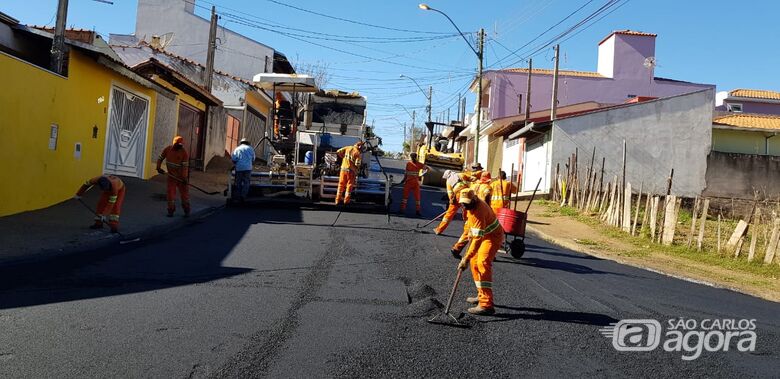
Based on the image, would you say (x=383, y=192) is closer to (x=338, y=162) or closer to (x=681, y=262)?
(x=338, y=162)

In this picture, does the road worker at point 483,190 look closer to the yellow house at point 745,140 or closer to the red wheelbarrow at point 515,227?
the red wheelbarrow at point 515,227

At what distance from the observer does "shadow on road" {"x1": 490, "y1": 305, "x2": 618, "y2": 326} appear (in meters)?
6.32

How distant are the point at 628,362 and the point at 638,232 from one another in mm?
10357

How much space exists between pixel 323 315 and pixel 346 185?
8.07 meters

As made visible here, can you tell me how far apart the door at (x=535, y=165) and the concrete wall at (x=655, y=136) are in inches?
74.2

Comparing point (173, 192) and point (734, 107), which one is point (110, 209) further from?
point (734, 107)

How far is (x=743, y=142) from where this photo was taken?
25734 mm

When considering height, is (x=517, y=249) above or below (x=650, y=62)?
below

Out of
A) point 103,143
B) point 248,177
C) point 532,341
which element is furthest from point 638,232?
point 103,143

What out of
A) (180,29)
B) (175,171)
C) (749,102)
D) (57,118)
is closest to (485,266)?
(175,171)

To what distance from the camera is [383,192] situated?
47.4 ft

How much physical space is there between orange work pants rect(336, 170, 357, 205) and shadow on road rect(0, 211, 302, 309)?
3636 millimetres

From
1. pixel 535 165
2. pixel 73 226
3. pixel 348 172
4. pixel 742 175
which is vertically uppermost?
pixel 742 175

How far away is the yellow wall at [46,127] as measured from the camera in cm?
1020
